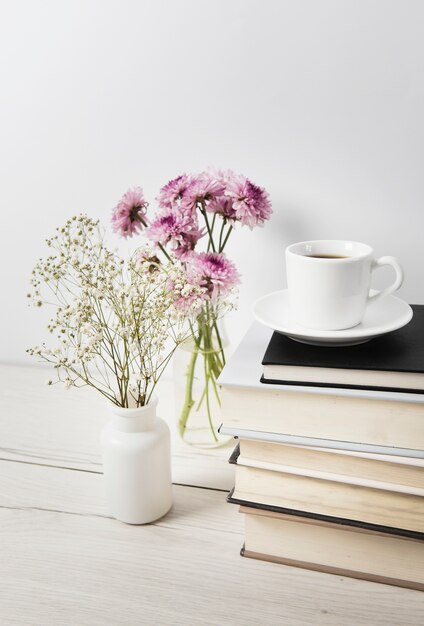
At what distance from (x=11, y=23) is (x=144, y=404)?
75 cm

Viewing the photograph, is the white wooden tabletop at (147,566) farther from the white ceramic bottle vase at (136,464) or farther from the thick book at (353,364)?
the thick book at (353,364)

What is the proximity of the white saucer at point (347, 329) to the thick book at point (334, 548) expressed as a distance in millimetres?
203

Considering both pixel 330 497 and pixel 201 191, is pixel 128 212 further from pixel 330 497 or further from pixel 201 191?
pixel 330 497

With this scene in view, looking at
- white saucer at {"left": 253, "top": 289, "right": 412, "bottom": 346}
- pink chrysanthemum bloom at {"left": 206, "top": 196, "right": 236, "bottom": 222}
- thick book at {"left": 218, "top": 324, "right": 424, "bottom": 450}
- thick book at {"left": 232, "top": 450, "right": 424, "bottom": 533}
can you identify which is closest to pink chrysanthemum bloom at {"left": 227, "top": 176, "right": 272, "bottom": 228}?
pink chrysanthemum bloom at {"left": 206, "top": 196, "right": 236, "bottom": 222}

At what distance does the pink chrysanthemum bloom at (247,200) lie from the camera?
2.84 feet

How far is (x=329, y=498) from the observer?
70 centimetres

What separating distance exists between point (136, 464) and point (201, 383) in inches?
8.0

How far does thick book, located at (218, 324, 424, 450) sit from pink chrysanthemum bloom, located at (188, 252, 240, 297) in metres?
0.14

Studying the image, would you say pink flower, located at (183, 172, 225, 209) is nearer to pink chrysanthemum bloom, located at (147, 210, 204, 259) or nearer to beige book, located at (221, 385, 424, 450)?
pink chrysanthemum bloom, located at (147, 210, 204, 259)

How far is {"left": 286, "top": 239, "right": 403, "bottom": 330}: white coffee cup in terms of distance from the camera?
27.2 inches

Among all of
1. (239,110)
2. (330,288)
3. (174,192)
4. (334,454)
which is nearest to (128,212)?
(174,192)

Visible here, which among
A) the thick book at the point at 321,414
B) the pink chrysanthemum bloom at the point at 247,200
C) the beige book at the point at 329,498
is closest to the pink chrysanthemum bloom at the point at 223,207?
the pink chrysanthemum bloom at the point at 247,200

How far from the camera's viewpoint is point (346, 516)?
69 centimetres

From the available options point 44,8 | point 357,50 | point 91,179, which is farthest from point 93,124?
point 357,50
